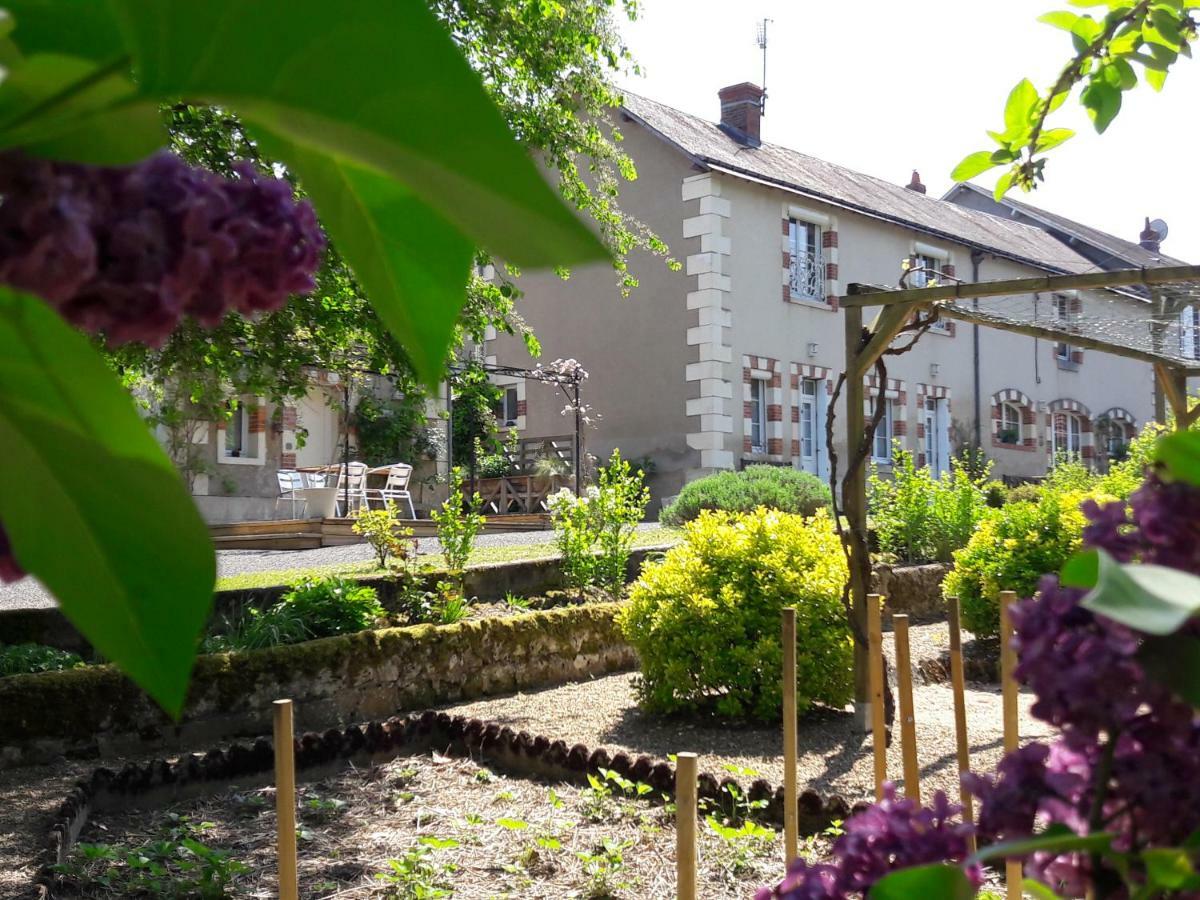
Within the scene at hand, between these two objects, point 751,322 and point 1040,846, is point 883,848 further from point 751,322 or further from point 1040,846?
point 751,322

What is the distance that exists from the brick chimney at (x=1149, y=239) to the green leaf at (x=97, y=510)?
31173mm

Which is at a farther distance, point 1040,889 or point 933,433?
point 933,433

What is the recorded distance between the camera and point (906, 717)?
299cm

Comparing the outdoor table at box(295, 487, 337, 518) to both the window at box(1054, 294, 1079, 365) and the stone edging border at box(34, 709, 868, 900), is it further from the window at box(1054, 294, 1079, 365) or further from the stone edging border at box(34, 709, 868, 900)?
the window at box(1054, 294, 1079, 365)

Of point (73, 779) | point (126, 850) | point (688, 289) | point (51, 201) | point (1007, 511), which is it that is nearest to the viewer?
point (51, 201)

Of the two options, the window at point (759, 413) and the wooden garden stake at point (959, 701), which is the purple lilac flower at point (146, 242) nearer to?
the wooden garden stake at point (959, 701)

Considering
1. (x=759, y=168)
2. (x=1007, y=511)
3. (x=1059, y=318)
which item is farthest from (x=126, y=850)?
(x=759, y=168)

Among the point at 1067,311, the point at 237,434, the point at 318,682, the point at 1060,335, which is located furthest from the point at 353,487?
the point at 1067,311

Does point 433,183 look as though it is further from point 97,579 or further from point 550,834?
→ point 550,834

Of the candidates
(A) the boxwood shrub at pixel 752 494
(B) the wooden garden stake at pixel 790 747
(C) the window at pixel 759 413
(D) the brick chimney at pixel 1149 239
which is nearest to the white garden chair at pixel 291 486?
(A) the boxwood shrub at pixel 752 494

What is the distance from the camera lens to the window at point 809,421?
695 inches

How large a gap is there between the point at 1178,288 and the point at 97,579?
6052 mm

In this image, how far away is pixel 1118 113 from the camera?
4.91 ft

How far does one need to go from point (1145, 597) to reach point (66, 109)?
0.81ft
